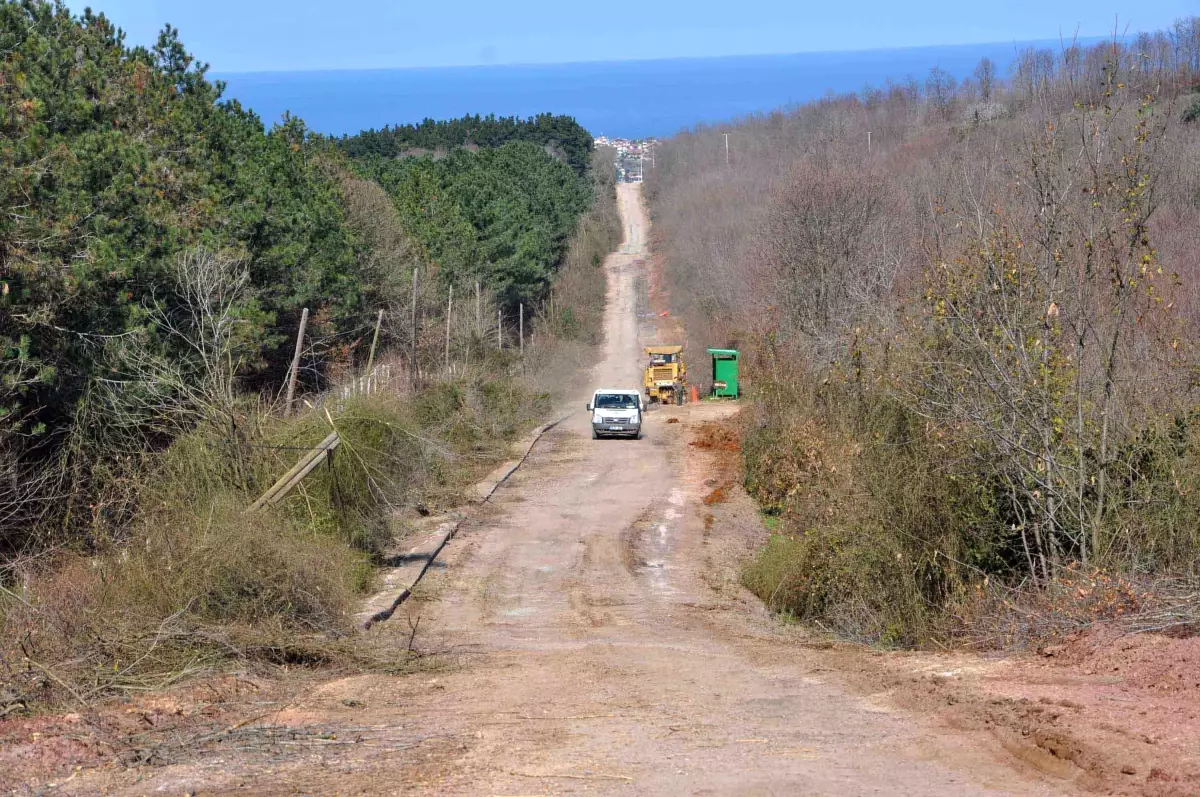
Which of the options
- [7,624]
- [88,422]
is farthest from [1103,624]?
[88,422]

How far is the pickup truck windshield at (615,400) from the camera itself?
41.1m

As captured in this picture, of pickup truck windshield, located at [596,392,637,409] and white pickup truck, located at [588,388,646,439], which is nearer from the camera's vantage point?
white pickup truck, located at [588,388,646,439]

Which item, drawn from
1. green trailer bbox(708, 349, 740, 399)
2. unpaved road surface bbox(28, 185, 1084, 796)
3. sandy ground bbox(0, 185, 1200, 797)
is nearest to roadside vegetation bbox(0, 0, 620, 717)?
sandy ground bbox(0, 185, 1200, 797)

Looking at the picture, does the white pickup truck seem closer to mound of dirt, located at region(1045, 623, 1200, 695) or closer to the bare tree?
mound of dirt, located at region(1045, 623, 1200, 695)

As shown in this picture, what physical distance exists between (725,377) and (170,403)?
110ft

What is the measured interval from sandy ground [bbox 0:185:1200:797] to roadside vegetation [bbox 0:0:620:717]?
1.33 m

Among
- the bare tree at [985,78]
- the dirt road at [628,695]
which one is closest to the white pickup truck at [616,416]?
the dirt road at [628,695]

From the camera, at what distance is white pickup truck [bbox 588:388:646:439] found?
40.3m

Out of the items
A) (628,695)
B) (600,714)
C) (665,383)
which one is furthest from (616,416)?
(600,714)

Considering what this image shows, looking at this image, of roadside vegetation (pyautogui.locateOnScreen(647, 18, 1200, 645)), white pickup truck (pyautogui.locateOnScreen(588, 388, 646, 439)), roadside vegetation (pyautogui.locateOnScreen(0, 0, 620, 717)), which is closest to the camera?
roadside vegetation (pyautogui.locateOnScreen(0, 0, 620, 717))

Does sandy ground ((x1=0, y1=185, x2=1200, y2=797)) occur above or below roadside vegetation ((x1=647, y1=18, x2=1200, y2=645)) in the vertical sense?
below

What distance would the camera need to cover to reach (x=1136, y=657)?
10547 mm

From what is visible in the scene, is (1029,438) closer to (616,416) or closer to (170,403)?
(170,403)

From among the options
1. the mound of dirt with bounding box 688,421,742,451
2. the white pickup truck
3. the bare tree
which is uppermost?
the bare tree
